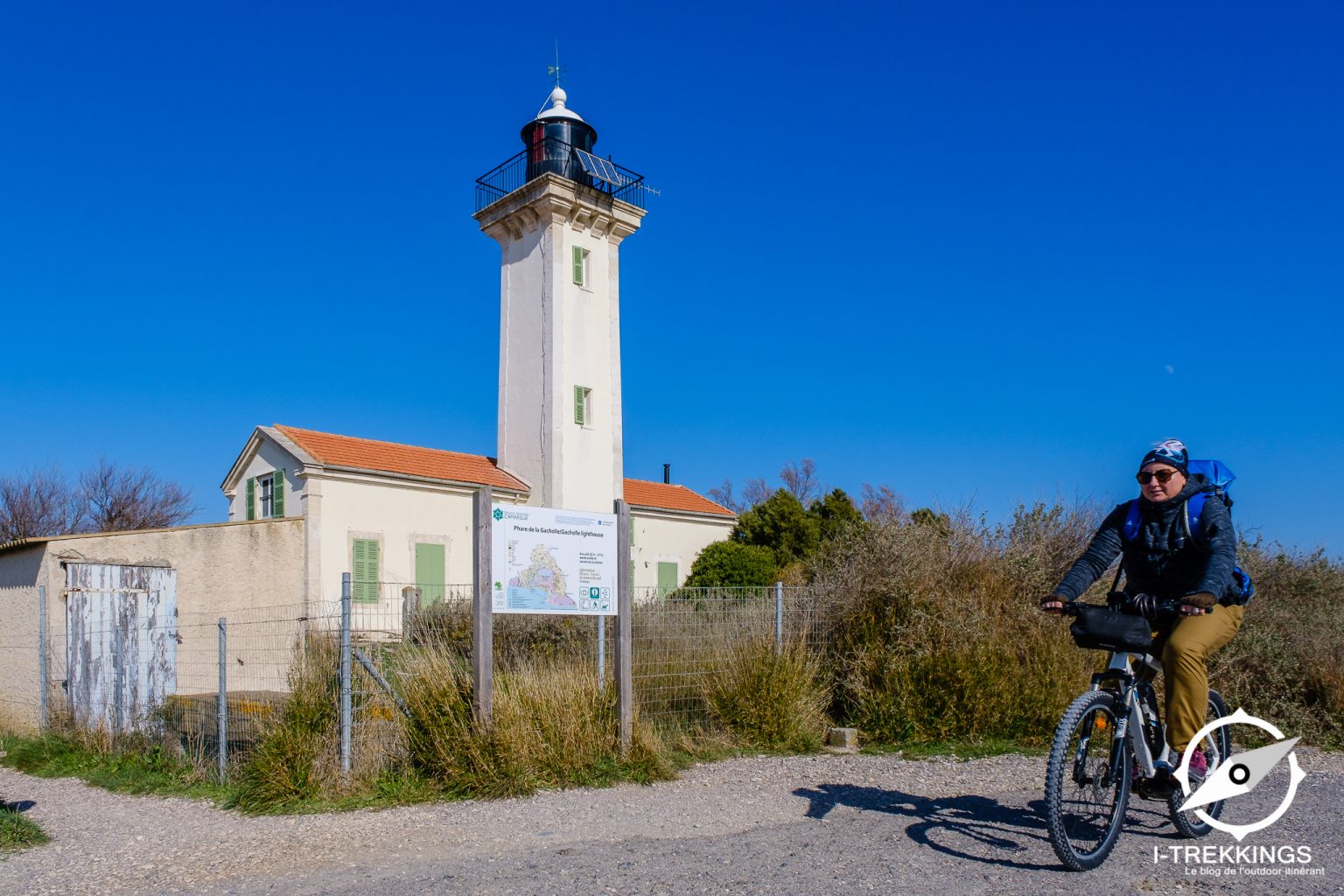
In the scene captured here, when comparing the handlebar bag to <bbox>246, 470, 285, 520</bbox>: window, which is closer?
the handlebar bag

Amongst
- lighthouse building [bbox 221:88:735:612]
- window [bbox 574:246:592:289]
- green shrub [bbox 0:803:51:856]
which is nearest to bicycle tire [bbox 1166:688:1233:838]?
green shrub [bbox 0:803:51:856]

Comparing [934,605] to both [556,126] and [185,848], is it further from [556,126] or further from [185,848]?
[556,126]

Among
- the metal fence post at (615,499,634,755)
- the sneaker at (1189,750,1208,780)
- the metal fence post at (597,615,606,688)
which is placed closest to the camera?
the sneaker at (1189,750,1208,780)

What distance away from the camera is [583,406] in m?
23.9

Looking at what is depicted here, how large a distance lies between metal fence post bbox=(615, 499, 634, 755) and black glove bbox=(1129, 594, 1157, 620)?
395 centimetres

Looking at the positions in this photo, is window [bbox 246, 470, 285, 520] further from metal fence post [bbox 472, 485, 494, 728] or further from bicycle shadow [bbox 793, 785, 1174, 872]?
bicycle shadow [bbox 793, 785, 1174, 872]

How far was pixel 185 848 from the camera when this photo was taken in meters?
5.76

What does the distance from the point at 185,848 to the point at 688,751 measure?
381 centimetres

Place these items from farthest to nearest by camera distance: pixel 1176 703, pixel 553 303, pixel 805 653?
pixel 553 303, pixel 805 653, pixel 1176 703

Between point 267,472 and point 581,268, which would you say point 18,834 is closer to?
point 267,472

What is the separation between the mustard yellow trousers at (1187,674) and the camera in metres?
4.71

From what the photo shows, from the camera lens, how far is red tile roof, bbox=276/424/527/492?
69.4ft

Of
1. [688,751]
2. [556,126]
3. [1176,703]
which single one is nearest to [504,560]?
[688,751]

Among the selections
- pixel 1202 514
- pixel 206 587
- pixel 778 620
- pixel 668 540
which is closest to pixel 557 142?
pixel 668 540
